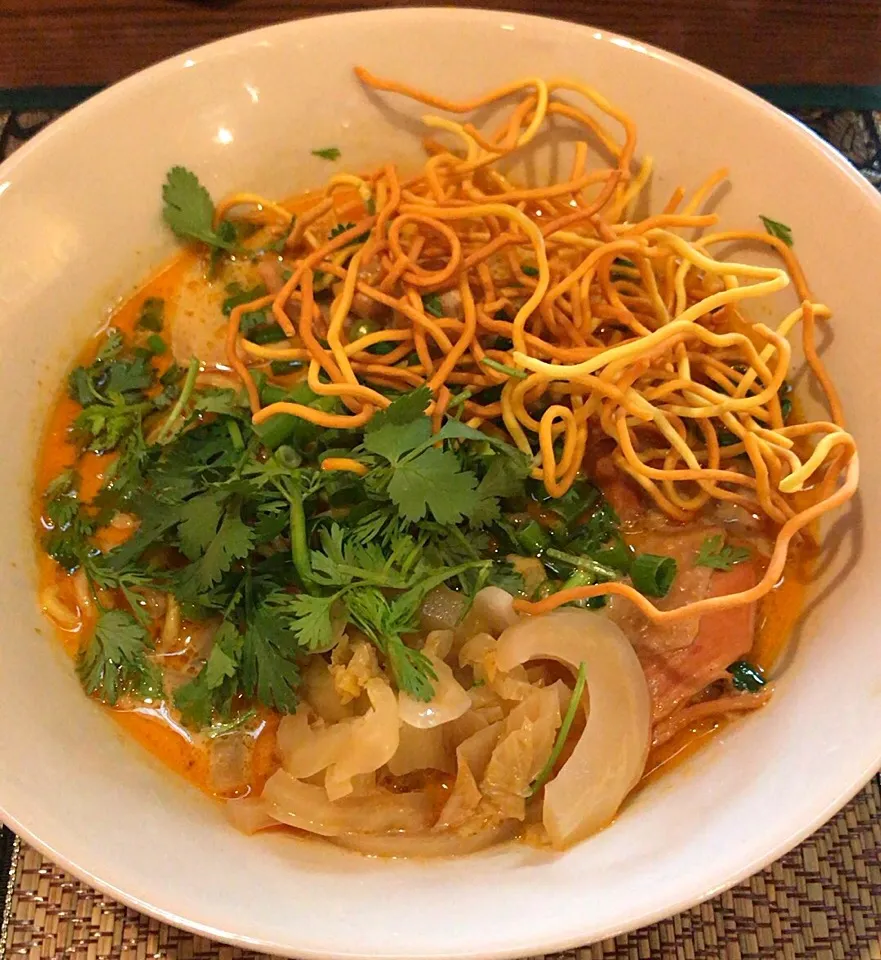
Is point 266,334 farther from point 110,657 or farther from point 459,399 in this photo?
point 110,657

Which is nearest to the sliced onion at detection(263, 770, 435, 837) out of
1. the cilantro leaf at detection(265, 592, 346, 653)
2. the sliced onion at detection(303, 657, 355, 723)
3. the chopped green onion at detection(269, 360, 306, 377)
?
the sliced onion at detection(303, 657, 355, 723)

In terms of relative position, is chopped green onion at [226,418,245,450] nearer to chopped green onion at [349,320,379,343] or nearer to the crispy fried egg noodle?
the crispy fried egg noodle

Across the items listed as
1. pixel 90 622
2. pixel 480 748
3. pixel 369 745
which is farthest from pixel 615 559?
pixel 90 622

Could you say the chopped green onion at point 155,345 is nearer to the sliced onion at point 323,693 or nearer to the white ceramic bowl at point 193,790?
the white ceramic bowl at point 193,790

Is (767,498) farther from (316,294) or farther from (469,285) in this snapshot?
(316,294)

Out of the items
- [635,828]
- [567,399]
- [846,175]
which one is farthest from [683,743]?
[846,175]

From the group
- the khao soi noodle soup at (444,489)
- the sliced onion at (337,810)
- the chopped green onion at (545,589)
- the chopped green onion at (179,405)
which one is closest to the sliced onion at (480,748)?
the khao soi noodle soup at (444,489)
